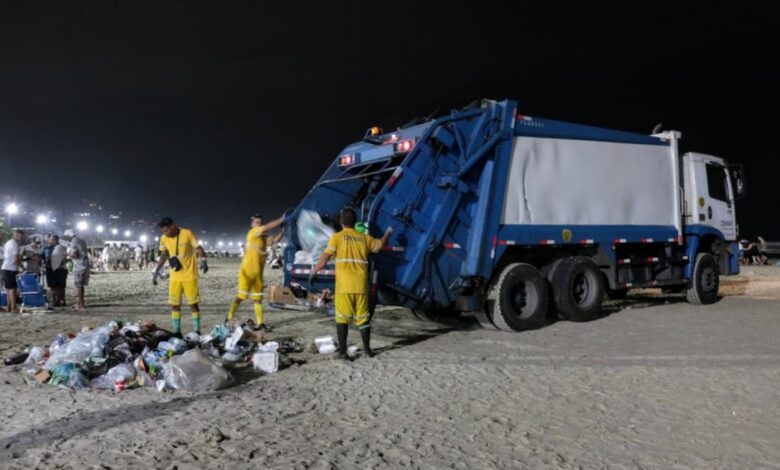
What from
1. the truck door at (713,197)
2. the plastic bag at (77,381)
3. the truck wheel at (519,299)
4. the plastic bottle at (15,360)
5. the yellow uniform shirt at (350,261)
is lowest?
the plastic bag at (77,381)

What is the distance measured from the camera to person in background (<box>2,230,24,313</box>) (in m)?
9.64

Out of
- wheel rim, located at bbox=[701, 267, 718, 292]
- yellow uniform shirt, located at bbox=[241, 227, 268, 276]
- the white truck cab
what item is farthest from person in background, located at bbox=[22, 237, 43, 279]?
wheel rim, located at bbox=[701, 267, 718, 292]

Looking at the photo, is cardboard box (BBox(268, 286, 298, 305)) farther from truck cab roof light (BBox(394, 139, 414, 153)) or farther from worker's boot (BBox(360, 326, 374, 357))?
truck cab roof light (BBox(394, 139, 414, 153))

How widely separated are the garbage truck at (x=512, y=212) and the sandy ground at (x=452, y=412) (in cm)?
83

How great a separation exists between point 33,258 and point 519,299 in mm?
9241

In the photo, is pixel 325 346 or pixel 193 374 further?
pixel 325 346

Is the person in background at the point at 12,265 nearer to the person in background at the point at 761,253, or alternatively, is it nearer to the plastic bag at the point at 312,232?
the plastic bag at the point at 312,232

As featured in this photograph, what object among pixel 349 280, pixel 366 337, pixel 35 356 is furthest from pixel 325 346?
pixel 35 356

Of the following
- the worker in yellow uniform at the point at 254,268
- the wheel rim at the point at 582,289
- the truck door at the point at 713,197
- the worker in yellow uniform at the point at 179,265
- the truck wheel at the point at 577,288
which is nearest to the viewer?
the worker in yellow uniform at the point at 179,265

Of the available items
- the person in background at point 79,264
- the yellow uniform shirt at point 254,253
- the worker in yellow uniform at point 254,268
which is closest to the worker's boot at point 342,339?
the worker in yellow uniform at point 254,268

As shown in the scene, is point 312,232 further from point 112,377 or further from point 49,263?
point 49,263

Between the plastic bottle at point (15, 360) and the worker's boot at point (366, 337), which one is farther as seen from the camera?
the worker's boot at point (366, 337)

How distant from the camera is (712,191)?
1020 cm

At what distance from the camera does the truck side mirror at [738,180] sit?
411 inches
